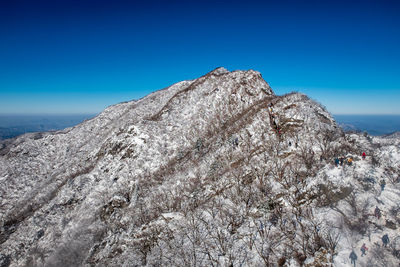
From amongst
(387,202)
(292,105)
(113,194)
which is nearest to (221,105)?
(292,105)

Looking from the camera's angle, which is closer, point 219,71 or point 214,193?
point 214,193

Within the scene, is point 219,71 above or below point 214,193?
above

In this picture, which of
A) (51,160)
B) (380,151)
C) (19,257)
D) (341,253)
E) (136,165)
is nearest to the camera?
(341,253)

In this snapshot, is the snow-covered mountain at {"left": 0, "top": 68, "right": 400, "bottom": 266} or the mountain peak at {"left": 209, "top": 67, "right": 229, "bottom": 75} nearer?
the snow-covered mountain at {"left": 0, "top": 68, "right": 400, "bottom": 266}

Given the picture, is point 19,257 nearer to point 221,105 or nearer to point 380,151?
point 221,105

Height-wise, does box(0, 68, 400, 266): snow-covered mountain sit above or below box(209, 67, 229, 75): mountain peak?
below

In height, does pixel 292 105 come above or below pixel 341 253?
above

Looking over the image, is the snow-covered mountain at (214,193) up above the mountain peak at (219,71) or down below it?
below

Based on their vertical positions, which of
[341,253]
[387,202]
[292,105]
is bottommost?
[341,253]
